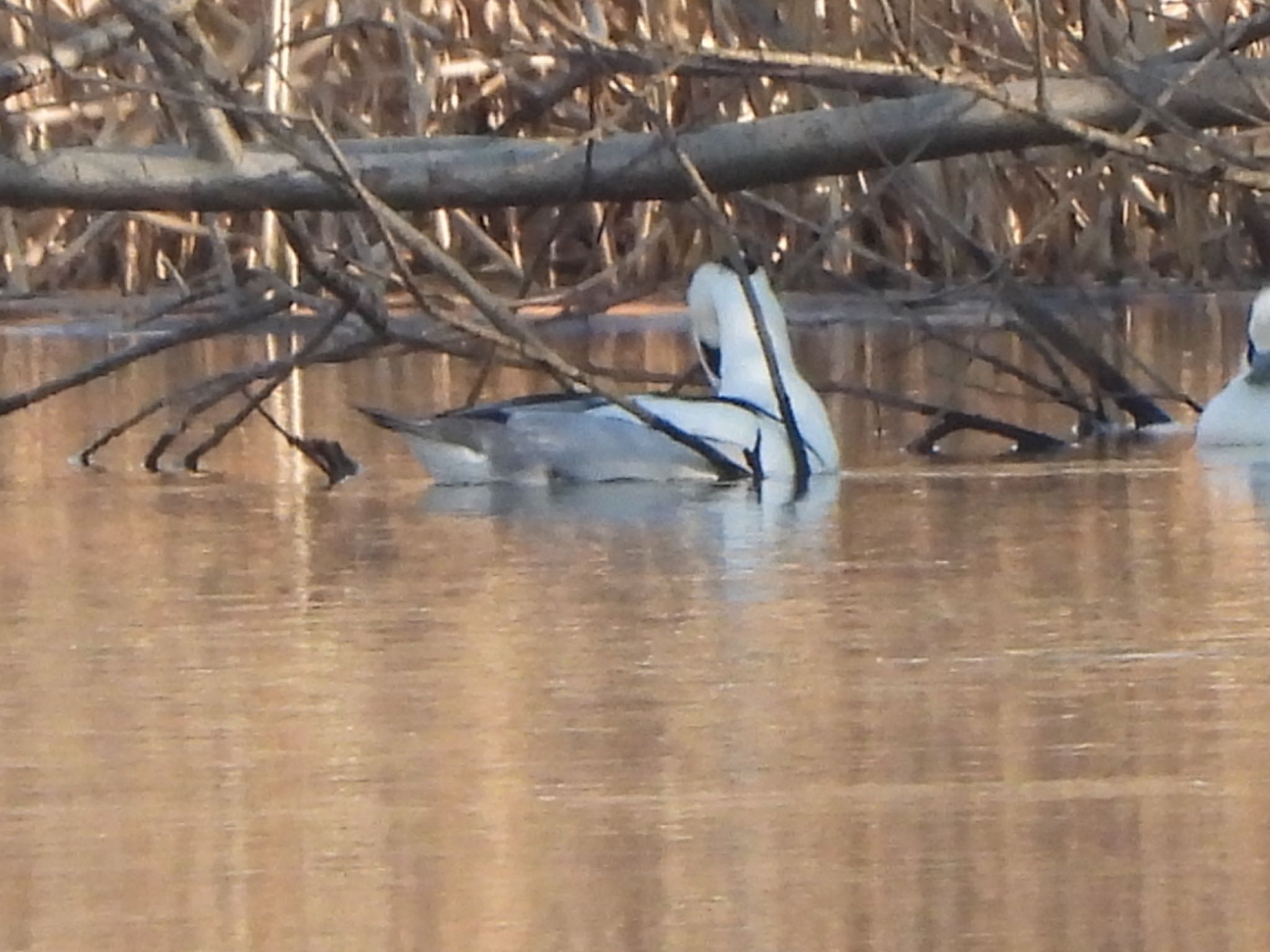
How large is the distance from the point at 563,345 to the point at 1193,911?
7902 mm

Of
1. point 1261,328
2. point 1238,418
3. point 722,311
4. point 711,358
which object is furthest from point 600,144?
point 1261,328

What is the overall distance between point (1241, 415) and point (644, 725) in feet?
11.3

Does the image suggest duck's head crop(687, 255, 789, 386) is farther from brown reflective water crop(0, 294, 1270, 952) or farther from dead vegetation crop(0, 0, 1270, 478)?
brown reflective water crop(0, 294, 1270, 952)

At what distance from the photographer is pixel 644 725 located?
10.2 ft

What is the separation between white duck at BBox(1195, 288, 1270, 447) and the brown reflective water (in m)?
0.91

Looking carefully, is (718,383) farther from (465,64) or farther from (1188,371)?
(465,64)

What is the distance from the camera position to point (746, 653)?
355 cm

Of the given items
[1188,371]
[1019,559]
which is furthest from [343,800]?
[1188,371]

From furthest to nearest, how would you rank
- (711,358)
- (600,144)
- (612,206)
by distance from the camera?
(612,206) < (711,358) < (600,144)

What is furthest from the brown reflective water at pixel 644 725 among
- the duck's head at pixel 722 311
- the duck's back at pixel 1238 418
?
the duck's head at pixel 722 311

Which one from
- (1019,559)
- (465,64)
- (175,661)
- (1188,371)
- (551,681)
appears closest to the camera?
(551,681)

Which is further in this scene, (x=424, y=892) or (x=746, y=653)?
(x=746, y=653)

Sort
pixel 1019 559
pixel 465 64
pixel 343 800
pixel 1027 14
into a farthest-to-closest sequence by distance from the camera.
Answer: pixel 465 64
pixel 1027 14
pixel 1019 559
pixel 343 800

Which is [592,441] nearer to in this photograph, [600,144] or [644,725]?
[600,144]
